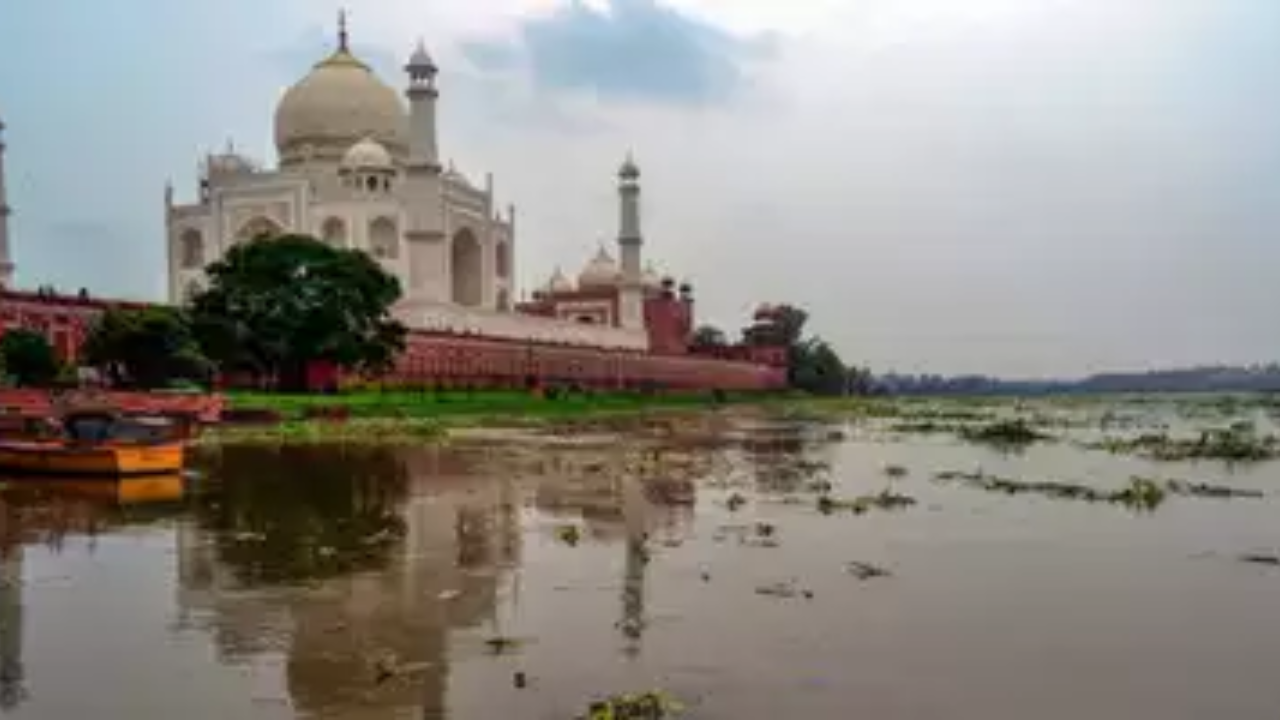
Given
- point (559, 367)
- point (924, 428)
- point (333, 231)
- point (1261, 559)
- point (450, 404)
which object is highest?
point (333, 231)

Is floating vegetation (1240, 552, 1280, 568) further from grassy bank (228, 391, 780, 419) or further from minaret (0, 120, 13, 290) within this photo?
minaret (0, 120, 13, 290)

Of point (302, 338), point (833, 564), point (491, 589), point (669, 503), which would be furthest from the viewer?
point (302, 338)

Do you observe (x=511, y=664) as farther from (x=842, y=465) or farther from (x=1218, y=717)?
(x=842, y=465)

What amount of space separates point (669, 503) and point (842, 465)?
8.77 metres

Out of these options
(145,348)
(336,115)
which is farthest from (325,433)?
(336,115)

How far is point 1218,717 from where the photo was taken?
6262mm

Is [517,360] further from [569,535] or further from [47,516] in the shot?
[569,535]

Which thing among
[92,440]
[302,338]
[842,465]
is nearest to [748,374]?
[302,338]

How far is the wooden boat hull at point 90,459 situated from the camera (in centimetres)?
1741

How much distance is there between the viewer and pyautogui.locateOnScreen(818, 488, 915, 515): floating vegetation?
15.6 m

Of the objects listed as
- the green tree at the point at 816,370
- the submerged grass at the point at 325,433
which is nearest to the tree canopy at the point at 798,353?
the green tree at the point at 816,370

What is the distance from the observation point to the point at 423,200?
5941 centimetres

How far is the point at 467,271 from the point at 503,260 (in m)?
2.96

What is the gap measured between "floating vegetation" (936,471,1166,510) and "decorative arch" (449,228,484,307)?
47.6 meters
